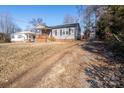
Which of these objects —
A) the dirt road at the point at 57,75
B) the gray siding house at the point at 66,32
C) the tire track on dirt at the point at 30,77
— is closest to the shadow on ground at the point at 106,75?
the dirt road at the point at 57,75

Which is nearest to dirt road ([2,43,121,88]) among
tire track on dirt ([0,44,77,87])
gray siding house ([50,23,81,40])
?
tire track on dirt ([0,44,77,87])

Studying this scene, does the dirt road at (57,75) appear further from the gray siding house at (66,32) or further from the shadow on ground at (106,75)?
the gray siding house at (66,32)

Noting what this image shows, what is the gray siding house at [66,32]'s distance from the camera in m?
19.0

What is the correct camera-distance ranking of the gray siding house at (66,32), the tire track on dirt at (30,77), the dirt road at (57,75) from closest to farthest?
the tire track on dirt at (30,77)
the dirt road at (57,75)
the gray siding house at (66,32)

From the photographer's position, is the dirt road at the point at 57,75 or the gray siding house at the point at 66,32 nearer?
the dirt road at the point at 57,75

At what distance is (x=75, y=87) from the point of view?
409cm

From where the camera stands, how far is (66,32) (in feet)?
63.7

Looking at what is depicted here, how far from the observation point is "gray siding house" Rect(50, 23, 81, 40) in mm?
18973

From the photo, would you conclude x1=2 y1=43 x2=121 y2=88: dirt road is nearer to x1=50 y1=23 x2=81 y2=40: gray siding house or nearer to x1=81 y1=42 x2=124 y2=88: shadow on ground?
x1=81 y1=42 x2=124 y2=88: shadow on ground

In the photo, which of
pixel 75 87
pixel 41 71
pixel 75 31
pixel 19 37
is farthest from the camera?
pixel 19 37
